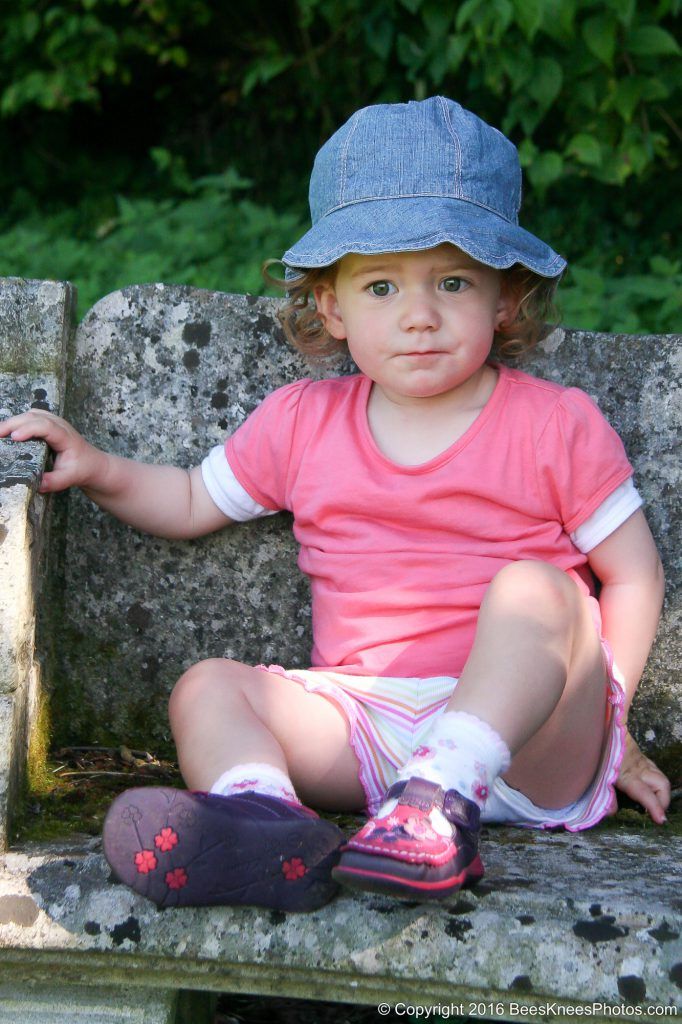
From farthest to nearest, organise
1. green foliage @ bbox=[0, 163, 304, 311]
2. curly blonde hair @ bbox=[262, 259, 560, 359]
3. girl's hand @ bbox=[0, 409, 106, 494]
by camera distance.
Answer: green foliage @ bbox=[0, 163, 304, 311] → curly blonde hair @ bbox=[262, 259, 560, 359] → girl's hand @ bbox=[0, 409, 106, 494]

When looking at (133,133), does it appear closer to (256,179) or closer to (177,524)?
(256,179)

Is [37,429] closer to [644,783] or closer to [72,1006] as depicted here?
[72,1006]

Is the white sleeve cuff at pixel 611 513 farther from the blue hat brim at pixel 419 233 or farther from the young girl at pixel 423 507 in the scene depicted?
the blue hat brim at pixel 419 233

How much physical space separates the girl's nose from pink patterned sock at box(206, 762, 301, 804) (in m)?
0.76

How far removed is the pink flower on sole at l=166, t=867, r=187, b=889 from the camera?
152 cm

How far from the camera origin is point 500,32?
3.47 meters

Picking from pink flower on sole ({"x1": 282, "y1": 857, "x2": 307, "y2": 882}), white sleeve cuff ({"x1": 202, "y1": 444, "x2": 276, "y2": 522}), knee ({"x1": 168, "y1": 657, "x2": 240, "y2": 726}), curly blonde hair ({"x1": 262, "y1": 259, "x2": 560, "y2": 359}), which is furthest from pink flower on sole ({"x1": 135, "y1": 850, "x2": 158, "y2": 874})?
curly blonde hair ({"x1": 262, "y1": 259, "x2": 560, "y2": 359})

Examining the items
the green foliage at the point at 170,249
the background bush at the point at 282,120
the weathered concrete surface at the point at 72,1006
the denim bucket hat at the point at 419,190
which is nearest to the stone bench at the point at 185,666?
the weathered concrete surface at the point at 72,1006

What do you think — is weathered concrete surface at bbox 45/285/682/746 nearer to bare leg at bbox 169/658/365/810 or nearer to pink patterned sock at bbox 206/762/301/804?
bare leg at bbox 169/658/365/810

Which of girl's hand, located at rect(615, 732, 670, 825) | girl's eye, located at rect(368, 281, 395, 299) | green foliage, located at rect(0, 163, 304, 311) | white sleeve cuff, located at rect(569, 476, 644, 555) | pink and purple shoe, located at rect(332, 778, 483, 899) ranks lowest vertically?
girl's hand, located at rect(615, 732, 670, 825)

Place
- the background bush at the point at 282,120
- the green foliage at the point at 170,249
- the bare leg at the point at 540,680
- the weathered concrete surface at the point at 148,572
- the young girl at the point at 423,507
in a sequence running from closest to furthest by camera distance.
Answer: the bare leg at the point at 540,680 < the young girl at the point at 423,507 < the weathered concrete surface at the point at 148,572 < the background bush at the point at 282,120 < the green foliage at the point at 170,249

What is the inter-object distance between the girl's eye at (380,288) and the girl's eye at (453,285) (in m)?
0.09

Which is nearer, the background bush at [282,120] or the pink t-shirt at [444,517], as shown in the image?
the pink t-shirt at [444,517]

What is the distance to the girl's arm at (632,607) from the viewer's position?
2105mm
